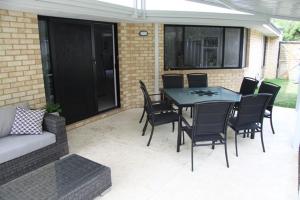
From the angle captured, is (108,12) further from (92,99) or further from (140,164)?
(140,164)

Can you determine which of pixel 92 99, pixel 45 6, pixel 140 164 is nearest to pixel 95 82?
pixel 92 99

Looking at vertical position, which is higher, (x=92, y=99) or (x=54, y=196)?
(x=92, y=99)

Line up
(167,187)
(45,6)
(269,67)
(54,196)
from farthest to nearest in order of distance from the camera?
(269,67) < (45,6) < (167,187) < (54,196)

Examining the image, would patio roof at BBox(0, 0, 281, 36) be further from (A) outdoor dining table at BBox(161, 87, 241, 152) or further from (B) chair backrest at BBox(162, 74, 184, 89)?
(A) outdoor dining table at BBox(161, 87, 241, 152)

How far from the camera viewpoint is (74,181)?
2.30 metres

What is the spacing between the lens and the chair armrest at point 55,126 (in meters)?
3.24

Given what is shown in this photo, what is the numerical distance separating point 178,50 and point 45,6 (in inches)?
145

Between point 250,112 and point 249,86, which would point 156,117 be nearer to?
point 250,112

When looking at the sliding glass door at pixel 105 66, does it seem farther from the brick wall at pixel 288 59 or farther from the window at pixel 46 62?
the brick wall at pixel 288 59

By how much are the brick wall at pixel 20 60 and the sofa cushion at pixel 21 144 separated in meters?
0.73

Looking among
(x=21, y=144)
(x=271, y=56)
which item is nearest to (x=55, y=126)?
(x=21, y=144)

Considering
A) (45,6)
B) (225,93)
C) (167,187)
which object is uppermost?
(45,6)

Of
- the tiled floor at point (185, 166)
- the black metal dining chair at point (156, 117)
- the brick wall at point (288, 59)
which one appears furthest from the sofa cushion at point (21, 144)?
the brick wall at point (288, 59)

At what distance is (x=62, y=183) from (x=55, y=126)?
1140 mm
